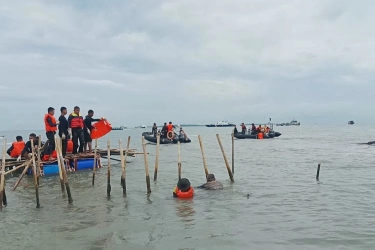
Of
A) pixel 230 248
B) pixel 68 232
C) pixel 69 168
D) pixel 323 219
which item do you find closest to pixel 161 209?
pixel 68 232

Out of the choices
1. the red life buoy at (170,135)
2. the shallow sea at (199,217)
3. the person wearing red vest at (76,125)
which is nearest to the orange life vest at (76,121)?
the person wearing red vest at (76,125)

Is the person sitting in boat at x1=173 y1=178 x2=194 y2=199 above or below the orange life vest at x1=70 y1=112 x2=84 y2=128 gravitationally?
below

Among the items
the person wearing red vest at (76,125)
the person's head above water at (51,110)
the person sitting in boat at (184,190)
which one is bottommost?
the person sitting in boat at (184,190)

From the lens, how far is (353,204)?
12.2 m

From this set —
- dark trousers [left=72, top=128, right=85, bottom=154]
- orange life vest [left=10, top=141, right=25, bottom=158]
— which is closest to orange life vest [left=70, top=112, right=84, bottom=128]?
dark trousers [left=72, top=128, right=85, bottom=154]

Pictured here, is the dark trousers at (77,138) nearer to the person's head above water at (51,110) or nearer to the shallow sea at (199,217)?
the person's head above water at (51,110)

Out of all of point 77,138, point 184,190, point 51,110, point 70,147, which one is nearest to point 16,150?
point 70,147

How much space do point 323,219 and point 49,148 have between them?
45.3 feet

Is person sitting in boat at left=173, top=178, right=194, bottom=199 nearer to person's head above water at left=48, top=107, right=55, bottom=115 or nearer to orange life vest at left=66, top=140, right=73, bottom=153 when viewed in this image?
person's head above water at left=48, top=107, right=55, bottom=115

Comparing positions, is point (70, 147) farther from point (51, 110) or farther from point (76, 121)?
point (51, 110)

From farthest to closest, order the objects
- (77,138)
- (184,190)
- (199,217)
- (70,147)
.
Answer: (70,147) < (77,138) < (184,190) < (199,217)

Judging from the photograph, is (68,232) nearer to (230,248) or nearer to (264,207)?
(230,248)

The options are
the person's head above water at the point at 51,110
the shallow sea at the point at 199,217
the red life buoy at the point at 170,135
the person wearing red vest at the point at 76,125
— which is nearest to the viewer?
the shallow sea at the point at 199,217

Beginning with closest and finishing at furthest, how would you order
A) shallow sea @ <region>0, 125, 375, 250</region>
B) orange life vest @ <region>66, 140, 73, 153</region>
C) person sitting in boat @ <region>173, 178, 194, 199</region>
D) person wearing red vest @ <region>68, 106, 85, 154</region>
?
shallow sea @ <region>0, 125, 375, 250</region> → person sitting in boat @ <region>173, 178, 194, 199</region> → person wearing red vest @ <region>68, 106, 85, 154</region> → orange life vest @ <region>66, 140, 73, 153</region>
